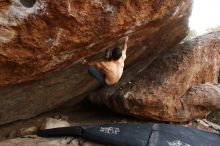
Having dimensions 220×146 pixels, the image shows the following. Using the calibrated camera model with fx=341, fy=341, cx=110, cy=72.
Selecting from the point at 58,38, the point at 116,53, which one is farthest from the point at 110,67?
the point at 58,38

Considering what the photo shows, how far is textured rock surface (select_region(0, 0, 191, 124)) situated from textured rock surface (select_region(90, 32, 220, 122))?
88cm

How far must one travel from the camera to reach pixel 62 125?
9.53 m

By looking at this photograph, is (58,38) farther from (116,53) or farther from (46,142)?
(46,142)

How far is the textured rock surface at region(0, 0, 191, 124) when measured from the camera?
6.16m

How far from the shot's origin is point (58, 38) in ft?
22.2

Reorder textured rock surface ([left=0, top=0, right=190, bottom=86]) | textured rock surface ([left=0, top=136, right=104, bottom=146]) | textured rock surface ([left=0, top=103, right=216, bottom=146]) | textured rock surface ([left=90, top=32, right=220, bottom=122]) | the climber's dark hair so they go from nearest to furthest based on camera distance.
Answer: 1. textured rock surface ([left=0, top=0, right=190, bottom=86])
2. the climber's dark hair
3. textured rock surface ([left=0, top=136, right=104, bottom=146])
4. textured rock surface ([left=0, top=103, right=216, bottom=146])
5. textured rock surface ([left=90, top=32, right=220, bottom=122])

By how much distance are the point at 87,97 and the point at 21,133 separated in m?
2.77

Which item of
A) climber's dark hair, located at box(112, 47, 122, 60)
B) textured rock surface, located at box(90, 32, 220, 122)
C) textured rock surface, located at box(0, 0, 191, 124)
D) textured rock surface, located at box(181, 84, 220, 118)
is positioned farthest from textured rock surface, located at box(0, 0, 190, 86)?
textured rock surface, located at box(181, 84, 220, 118)

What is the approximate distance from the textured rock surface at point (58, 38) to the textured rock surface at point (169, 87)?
0.88 meters

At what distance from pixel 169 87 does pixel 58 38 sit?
453 centimetres

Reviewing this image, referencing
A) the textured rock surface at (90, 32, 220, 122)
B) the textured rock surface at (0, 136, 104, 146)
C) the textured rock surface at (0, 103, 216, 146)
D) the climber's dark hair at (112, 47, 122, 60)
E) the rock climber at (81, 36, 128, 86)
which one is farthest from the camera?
the textured rock surface at (90, 32, 220, 122)

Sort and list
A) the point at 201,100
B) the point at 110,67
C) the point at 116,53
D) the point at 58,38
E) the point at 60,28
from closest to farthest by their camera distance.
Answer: the point at 60,28
the point at 58,38
the point at 116,53
the point at 110,67
the point at 201,100

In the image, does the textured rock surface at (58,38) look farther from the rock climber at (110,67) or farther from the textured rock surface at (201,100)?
the textured rock surface at (201,100)

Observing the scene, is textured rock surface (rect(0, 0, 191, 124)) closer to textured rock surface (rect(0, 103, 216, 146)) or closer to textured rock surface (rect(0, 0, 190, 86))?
textured rock surface (rect(0, 0, 190, 86))
